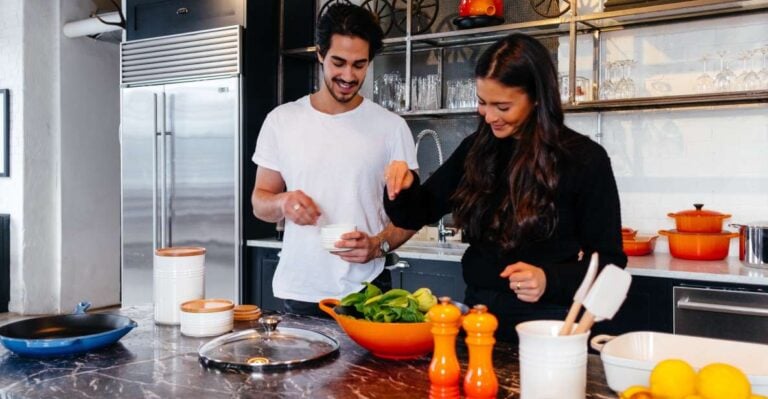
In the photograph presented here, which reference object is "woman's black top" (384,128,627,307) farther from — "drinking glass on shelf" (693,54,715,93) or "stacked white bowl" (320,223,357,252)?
"drinking glass on shelf" (693,54,715,93)

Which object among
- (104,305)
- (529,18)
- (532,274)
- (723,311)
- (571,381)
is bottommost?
(104,305)

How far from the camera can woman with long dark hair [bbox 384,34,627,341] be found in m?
1.75

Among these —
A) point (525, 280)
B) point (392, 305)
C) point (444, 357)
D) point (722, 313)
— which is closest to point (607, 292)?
point (444, 357)

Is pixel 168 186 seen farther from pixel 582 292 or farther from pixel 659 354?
pixel 582 292

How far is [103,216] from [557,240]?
5.41 meters

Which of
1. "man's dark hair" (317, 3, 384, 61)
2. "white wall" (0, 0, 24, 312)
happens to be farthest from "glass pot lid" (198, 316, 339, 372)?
"white wall" (0, 0, 24, 312)

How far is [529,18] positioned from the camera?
4.02 meters

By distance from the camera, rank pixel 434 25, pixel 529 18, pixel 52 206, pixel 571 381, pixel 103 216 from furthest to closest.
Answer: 1. pixel 103 216
2. pixel 52 206
3. pixel 434 25
4. pixel 529 18
5. pixel 571 381

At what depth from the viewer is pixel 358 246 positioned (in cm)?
203

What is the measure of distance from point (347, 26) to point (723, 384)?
1621mm

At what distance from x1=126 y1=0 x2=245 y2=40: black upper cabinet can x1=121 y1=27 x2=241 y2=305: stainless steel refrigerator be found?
0.28 ft

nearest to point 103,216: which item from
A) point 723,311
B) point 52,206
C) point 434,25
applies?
point 52,206

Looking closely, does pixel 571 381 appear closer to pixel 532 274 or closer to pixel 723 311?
pixel 532 274

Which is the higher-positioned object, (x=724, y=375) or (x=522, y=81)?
(x=522, y=81)
